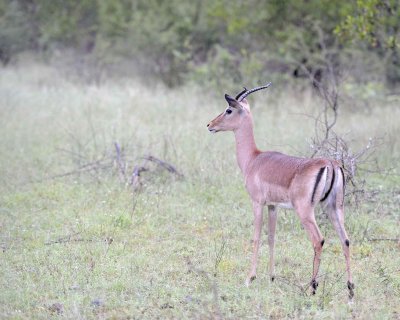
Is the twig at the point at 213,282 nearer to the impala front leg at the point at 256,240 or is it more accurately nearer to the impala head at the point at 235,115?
the impala front leg at the point at 256,240

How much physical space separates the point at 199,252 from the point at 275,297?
1.17m

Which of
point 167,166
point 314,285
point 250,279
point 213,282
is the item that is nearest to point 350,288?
point 314,285

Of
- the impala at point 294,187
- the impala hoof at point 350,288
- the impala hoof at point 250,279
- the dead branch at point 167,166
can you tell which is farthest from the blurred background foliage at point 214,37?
the impala hoof at point 350,288

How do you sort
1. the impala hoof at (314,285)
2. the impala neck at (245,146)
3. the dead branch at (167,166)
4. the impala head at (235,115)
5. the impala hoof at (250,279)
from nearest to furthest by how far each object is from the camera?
the impala hoof at (314,285) < the impala hoof at (250,279) < the impala neck at (245,146) < the impala head at (235,115) < the dead branch at (167,166)

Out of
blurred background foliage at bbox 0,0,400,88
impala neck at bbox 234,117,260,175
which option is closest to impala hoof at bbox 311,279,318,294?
impala neck at bbox 234,117,260,175

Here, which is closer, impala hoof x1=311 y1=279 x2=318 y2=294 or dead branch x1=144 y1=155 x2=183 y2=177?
impala hoof x1=311 y1=279 x2=318 y2=294

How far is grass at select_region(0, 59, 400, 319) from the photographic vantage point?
453 cm

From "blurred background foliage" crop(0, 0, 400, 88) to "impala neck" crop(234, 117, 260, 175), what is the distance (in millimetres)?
4056

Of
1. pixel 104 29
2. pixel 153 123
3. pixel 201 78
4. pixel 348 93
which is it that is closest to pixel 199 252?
pixel 153 123

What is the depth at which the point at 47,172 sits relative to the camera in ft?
27.7

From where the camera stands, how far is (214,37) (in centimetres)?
1688

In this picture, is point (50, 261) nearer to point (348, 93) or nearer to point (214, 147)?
point (214, 147)

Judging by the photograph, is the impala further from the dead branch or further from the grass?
the dead branch

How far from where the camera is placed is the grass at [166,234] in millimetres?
4527
